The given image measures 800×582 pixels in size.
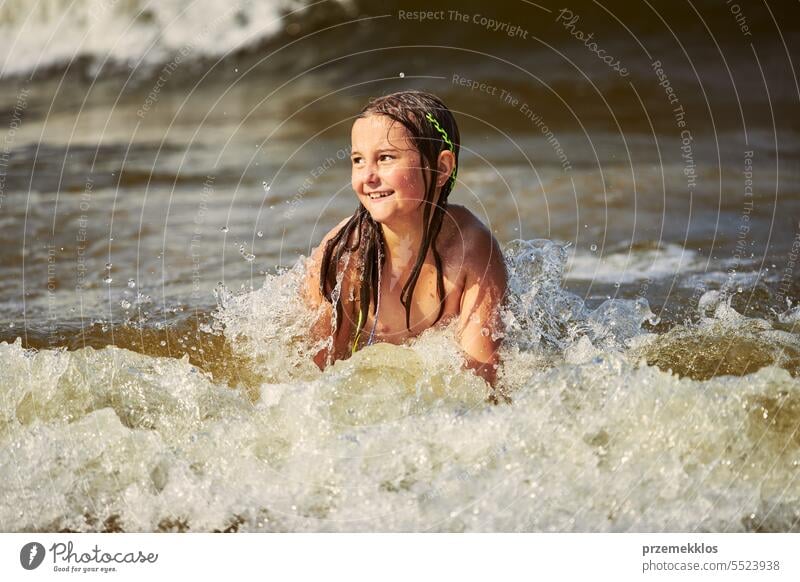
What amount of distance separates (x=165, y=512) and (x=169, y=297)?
2.79 feet

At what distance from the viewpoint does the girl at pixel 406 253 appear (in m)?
1.37

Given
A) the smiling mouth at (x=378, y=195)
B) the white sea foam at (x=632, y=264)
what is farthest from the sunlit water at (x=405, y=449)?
the white sea foam at (x=632, y=264)

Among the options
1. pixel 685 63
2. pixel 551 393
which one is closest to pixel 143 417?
pixel 551 393

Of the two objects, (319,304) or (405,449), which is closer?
(405,449)

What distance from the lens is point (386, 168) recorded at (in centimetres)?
137

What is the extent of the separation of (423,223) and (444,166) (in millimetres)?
93

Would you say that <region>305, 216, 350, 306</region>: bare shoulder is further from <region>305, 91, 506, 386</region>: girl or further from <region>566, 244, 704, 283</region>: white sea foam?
<region>566, 244, 704, 283</region>: white sea foam

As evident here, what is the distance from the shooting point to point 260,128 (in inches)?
104

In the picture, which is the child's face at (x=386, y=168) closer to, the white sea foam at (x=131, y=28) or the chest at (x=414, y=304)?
the chest at (x=414, y=304)
